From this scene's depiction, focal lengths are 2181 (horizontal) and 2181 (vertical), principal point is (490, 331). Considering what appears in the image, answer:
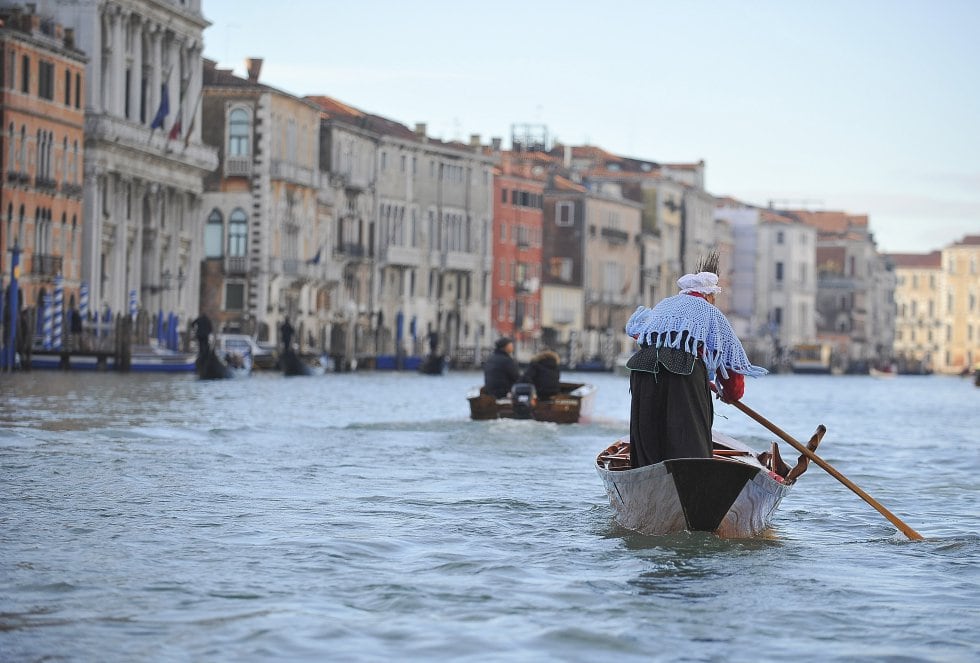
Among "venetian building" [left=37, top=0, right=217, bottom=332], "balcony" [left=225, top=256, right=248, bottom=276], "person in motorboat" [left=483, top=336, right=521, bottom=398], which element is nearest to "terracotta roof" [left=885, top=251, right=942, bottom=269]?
"balcony" [left=225, top=256, right=248, bottom=276]

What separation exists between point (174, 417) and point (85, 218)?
1219 inches

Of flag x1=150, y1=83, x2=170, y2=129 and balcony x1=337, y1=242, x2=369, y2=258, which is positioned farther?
balcony x1=337, y1=242, x2=369, y2=258

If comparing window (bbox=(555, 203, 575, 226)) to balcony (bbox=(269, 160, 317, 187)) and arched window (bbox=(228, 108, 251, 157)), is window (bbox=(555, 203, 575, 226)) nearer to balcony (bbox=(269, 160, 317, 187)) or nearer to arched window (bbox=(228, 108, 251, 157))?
balcony (bbox=(269, 160, 317, 187))

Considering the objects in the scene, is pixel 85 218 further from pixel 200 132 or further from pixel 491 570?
pixel 491 570

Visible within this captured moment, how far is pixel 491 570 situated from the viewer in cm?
1109

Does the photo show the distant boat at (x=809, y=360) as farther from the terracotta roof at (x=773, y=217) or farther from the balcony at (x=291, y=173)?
the balcony at (x=291, y=173)

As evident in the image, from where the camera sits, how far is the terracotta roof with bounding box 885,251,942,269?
554ft

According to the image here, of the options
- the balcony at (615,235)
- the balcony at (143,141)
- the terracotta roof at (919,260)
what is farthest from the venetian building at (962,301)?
the balcony at (143,141)

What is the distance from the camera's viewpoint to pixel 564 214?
100438mm

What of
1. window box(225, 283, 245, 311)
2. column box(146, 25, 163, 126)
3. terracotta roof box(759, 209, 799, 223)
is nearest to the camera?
column box(146, 25, 163, 126)

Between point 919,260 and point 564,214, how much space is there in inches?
2959

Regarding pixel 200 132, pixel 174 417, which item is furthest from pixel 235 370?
pixel 174 417

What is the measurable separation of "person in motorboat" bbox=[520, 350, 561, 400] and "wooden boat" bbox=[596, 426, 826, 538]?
486 inches

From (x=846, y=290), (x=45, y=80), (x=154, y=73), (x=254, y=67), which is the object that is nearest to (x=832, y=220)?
(x=846, y=290)
